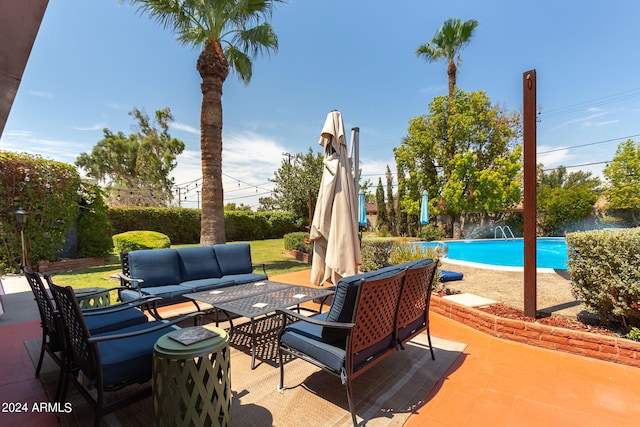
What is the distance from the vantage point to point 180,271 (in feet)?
17.0

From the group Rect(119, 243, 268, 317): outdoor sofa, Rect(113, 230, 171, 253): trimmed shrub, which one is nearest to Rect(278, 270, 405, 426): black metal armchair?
Rect(119, 243, 268, 317): outdoor sofa

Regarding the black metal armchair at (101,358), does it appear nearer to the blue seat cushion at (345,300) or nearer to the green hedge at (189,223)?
the blue seat cushion at (345,300)

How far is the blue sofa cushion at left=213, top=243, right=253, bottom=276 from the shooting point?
5656mm

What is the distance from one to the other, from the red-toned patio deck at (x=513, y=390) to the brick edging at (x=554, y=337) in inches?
3.5

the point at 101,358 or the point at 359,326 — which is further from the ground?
the point at 359,326

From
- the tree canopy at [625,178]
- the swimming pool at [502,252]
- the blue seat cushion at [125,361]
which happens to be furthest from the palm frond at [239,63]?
the tree canopy at [625,178]

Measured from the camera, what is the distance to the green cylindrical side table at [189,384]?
177cm

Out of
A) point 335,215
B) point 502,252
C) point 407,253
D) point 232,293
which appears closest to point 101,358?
point 232,293

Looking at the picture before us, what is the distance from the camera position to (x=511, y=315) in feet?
13.3

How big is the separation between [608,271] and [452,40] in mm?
20951

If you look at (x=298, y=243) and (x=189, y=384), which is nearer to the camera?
(x=189, y=384)

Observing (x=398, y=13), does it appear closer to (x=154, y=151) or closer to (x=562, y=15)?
(x=562, y=15)

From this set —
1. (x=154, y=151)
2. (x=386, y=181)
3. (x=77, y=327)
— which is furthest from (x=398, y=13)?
(x=154, y=151)

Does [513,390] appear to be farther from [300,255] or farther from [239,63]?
[239,63]
